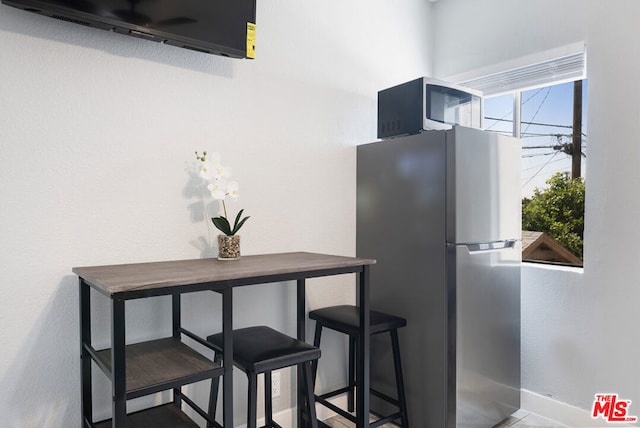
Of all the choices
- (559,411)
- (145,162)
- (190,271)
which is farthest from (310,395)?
(559,411)

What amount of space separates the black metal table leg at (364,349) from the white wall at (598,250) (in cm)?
121

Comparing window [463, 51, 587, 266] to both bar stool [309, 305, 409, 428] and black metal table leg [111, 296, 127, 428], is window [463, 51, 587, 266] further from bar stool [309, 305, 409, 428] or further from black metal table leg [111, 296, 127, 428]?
black metal table leg [111, 296, 127, 428]

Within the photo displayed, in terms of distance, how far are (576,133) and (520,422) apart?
170cm

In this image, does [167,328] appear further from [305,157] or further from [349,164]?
[349,164]

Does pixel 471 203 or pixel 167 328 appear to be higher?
pixel 471 203

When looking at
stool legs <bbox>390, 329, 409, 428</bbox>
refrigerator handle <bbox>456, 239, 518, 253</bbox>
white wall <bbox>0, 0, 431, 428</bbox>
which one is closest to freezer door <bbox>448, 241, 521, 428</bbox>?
refrigerator handle <bbox>456, 239, 518, 253</bbox>

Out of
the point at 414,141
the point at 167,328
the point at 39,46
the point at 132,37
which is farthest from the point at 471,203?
the point at 39,46

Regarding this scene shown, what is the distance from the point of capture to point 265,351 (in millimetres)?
1590

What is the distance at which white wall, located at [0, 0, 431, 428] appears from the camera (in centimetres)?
150

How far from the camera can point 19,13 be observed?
4.87ft

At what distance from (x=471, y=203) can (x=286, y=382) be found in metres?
1.36

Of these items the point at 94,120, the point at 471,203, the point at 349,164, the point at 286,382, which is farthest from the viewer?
the point at 349,164

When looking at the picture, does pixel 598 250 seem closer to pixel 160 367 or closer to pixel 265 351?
pixel 265 351

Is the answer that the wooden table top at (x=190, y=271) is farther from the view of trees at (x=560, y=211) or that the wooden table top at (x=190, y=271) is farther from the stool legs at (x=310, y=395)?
the view of trees at (x=560, y=211)
